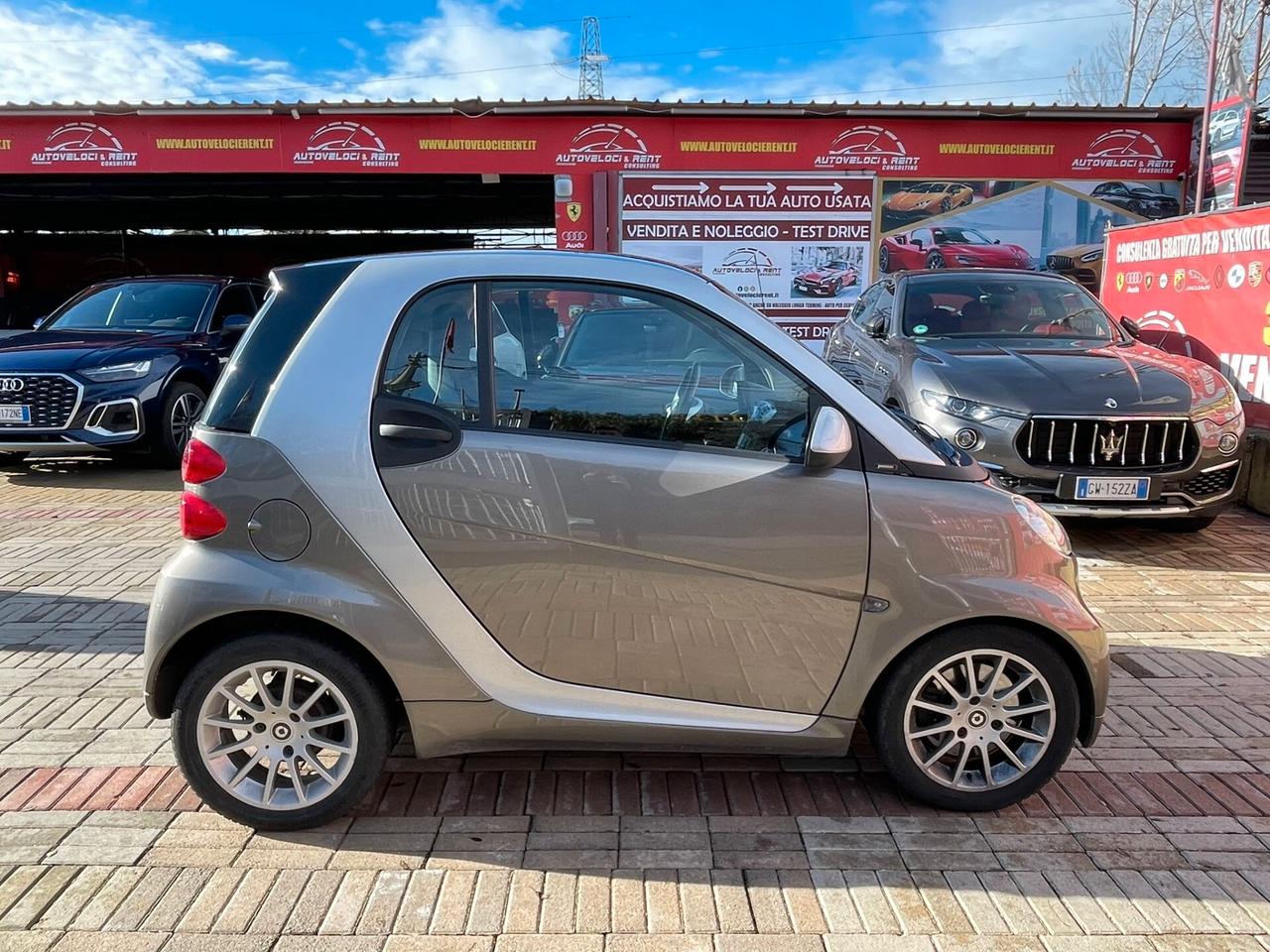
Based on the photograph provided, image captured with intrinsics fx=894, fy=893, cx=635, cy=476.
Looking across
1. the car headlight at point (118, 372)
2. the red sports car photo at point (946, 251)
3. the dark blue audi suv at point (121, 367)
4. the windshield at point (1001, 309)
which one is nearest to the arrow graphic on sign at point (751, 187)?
the red sports car photo at point (946, 251)

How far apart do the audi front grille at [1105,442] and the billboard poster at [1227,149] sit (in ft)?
25.4

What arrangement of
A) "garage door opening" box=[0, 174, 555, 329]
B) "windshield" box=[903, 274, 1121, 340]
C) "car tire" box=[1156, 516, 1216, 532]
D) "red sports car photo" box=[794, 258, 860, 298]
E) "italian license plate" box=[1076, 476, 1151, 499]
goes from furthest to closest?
"garage door opening" box=[0, 174, 555, 329]
"red sports car photo" box=[794, 258, 860, 298]
"windshield" box=[903, 274, 1121, 340]
"car tire" box=[1156, 516, 1216, 532]
"italian license plate" box=[1076, 476, 1151, 499]

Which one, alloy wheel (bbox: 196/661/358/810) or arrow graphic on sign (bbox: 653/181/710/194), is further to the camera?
arrow graphic on sign (bbox: 653/181/710/194)

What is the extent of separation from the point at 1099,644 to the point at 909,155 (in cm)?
1241

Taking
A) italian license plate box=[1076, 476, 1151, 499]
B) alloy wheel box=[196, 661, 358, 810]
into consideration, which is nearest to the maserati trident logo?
italian license plate box=[1076, 476, 1151, 499]

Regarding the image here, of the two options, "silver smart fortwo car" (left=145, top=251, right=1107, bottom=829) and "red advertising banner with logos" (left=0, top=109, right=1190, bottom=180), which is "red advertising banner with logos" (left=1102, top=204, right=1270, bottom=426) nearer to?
"red advertising banner with logos" (left=0, top=109, right=1190, bottom=180)

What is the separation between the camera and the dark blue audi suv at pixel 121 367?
7535 mm

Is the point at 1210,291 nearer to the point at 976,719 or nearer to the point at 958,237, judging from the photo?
the point at 958,237

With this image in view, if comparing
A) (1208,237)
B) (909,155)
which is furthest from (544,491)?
(909,155)

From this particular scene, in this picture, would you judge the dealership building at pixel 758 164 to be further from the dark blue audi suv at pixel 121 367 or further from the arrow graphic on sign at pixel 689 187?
the dark blue audi suv at pixel 121 367

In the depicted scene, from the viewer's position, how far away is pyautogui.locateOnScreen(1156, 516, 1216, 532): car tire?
6465mm

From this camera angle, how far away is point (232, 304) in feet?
30.7

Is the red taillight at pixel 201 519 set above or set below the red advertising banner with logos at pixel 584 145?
below

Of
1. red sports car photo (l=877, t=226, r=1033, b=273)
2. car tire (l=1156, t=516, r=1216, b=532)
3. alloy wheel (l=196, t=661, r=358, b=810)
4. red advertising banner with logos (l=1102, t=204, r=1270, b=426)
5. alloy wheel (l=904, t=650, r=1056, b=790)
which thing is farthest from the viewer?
red sports car photo (l=877, t=226, r=1033, b=273)
